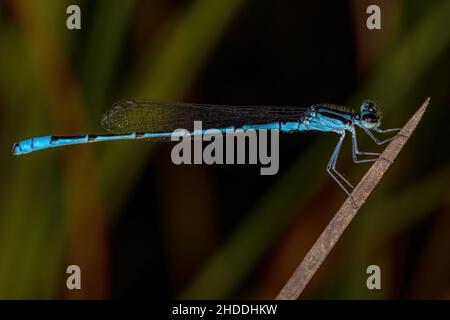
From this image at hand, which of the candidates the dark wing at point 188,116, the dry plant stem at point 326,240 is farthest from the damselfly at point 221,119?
the dry plant stem at point 326,240

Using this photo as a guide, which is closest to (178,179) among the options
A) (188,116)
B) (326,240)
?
(188,116)

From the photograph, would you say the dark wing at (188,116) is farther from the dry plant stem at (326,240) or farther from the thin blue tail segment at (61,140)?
the dry plant stem at (326,240)

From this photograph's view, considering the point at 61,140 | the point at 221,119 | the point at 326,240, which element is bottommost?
the point at 326,240

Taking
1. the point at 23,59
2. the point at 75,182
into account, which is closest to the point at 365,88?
the point at 75,182

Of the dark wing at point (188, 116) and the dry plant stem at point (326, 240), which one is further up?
the dark wing at point (188, 116)

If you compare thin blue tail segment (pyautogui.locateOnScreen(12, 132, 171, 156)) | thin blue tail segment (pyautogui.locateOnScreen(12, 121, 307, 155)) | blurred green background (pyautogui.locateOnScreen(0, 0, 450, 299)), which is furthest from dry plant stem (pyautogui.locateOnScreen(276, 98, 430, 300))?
thin blue tail segment (pyautogui.locateOnScreen(12, 132, 171, 156))

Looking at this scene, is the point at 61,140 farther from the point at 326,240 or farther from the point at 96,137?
the point at 326,240
